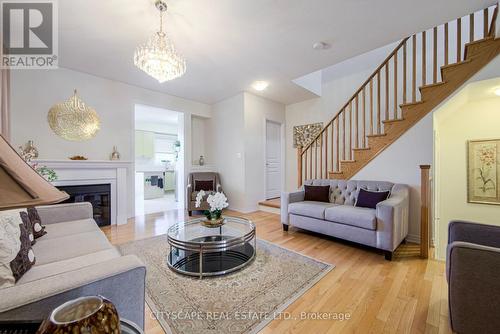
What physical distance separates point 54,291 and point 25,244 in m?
0.86

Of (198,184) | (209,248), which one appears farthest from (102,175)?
(209,248)

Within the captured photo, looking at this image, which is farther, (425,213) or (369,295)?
(425,213)

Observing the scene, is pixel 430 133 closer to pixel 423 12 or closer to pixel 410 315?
pixel 423 12

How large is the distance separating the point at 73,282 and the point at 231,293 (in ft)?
3.88

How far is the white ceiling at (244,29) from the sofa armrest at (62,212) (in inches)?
79.7

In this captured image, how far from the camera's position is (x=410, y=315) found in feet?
4.87

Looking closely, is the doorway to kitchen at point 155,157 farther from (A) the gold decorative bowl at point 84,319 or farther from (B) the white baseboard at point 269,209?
(A) the gold decorative bowl at point 84,319

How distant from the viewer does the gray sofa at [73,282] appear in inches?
29.4

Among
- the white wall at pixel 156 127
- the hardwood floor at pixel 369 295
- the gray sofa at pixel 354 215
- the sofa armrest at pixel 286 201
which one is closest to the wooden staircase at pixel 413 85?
the gray sofa at pixel 354 215

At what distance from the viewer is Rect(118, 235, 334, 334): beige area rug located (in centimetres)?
142

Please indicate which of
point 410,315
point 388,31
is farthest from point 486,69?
point 410,315

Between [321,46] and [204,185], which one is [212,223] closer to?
[204,185]

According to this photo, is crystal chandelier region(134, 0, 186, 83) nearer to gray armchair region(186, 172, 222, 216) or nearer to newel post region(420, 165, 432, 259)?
gray armchair region(186, 172, 222, 216)

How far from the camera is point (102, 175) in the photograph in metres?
3.59
